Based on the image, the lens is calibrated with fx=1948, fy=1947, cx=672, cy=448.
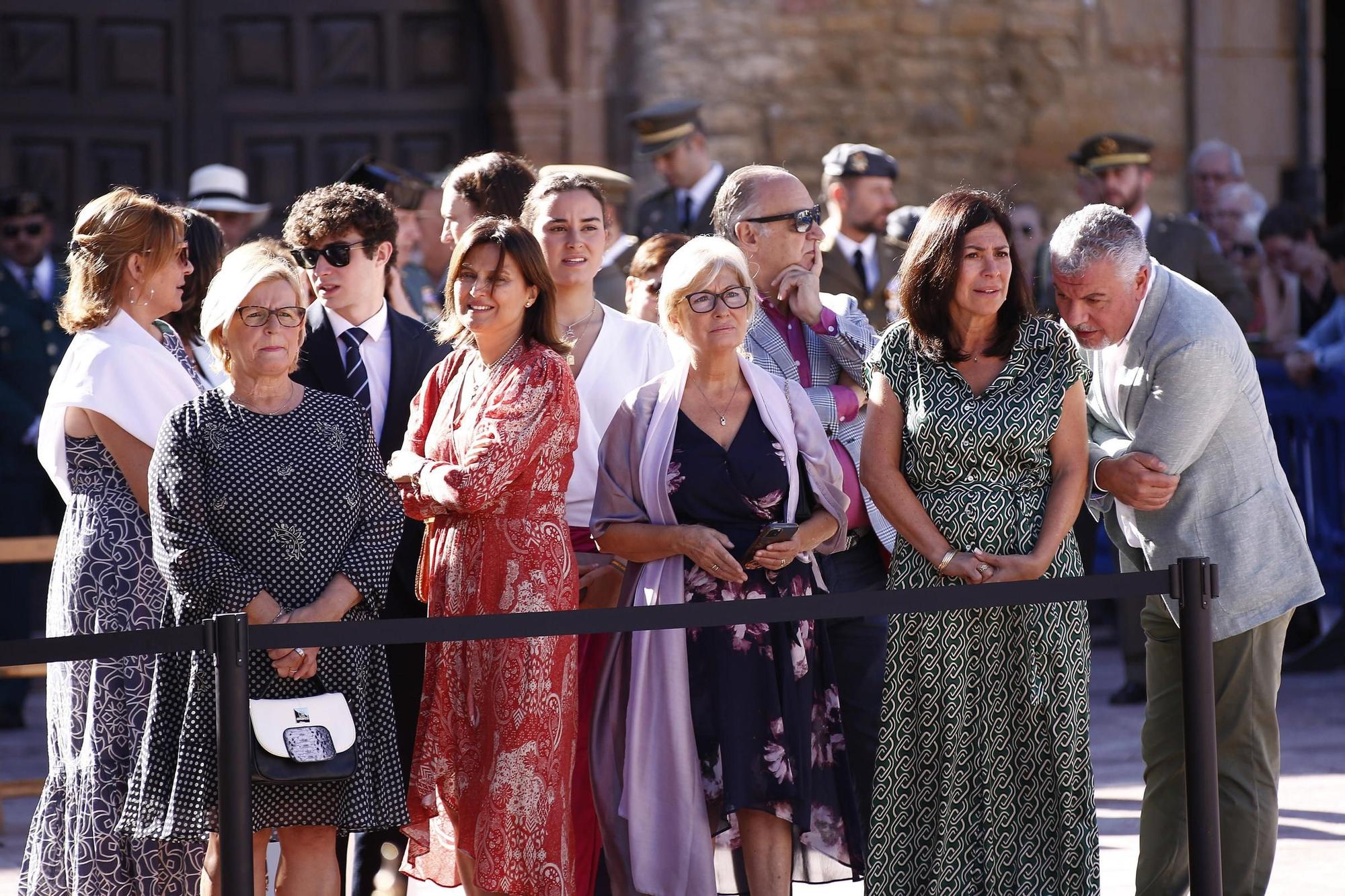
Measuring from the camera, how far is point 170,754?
4.44 metres

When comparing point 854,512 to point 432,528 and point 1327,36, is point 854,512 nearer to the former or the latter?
point 432,528

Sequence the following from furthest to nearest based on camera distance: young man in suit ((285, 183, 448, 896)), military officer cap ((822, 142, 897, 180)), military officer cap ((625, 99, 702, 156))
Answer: military officer cap ((625, 99, 702, 156)), military officer cap ((822, 142, 897, 180)), young man in suit ((285, 183, 448, 896))

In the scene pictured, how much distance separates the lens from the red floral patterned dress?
464cm

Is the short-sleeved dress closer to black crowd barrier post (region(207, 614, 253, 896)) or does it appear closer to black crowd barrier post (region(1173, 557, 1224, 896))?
black crowd barrier post (region(207, 614, 253, 896))

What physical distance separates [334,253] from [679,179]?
13.2ft

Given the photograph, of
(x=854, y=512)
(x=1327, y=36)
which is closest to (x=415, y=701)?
(x=854, y=512)

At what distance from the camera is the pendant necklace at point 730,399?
4.90m

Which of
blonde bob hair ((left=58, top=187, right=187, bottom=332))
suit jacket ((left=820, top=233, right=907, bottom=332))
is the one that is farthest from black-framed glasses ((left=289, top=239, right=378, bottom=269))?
suit jacket ((left=820, top=233, right=907, bottom=332))

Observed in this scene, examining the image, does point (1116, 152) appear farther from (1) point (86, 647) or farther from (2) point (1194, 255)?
(1) point (86, 647)

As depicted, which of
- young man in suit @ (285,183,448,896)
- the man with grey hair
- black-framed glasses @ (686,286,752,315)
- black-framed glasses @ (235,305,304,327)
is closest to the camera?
black-framed glasses @ (235,305,304,327)

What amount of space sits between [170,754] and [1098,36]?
920cm

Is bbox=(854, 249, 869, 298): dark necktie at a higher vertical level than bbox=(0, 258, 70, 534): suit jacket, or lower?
higher

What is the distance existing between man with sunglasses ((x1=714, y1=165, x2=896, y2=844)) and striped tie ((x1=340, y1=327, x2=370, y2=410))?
3.49 feet

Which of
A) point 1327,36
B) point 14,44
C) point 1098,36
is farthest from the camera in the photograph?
point 1327,36
